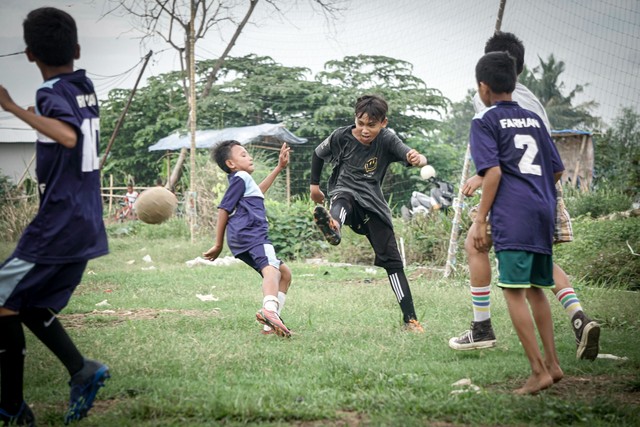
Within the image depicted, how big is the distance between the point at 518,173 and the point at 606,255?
16.6 feet

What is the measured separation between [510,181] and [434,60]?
26.7ft

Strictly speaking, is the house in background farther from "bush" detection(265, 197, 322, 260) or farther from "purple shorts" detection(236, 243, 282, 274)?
"purple shorts" detection(236, 243, 282, 274)

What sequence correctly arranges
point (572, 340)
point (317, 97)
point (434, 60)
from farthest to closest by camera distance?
point (317, 97), point (434, 60), point (572, 340)

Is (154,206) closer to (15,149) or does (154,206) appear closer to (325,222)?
(325,222)

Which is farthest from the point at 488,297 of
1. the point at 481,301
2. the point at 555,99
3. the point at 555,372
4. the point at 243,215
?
the point at 555,99

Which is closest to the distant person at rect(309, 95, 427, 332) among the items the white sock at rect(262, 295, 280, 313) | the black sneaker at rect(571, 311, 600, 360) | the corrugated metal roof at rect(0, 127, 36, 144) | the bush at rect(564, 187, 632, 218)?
the white sock at rect(262, 295, 280, 313)

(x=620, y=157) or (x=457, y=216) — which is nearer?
(x=457, y=216)

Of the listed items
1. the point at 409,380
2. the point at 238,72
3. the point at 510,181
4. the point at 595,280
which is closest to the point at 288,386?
the point at 409,380

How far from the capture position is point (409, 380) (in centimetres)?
371

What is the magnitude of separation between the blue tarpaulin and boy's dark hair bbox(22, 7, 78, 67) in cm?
1532

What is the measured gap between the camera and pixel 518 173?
3752 mm

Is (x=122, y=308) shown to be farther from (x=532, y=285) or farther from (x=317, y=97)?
(x=317, y=97)

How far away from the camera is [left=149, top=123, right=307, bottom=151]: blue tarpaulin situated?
19953 mm

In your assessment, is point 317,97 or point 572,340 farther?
point 317,97
